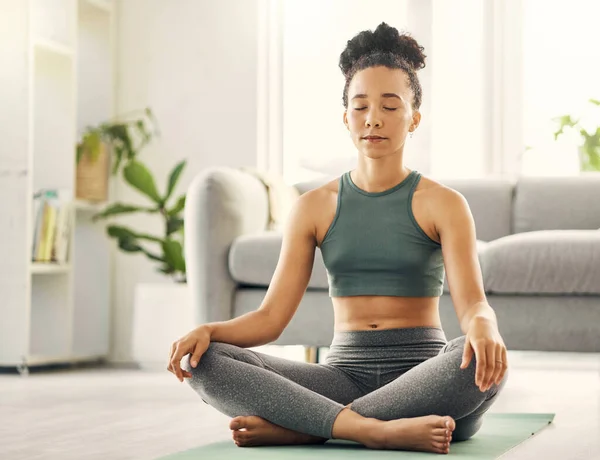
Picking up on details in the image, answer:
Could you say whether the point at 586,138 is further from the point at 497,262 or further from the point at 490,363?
the point at 490,363

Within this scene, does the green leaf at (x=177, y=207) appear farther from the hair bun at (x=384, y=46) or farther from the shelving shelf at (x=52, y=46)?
the hair bun at (x=384, y=46)

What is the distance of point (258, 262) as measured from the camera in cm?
287

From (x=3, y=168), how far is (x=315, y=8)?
5.20 ft

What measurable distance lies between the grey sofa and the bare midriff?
1.00 m

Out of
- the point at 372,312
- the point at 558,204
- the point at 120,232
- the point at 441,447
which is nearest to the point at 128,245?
the point at 120,232

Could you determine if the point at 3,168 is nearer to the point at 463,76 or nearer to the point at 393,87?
the point at 463,76

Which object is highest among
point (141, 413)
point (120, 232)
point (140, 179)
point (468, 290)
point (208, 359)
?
point (140, 179)

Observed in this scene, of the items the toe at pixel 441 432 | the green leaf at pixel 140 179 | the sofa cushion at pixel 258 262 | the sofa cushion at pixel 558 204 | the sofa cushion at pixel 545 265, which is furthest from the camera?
the green leaf at pixel 140 179

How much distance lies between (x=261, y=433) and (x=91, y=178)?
9.16ft

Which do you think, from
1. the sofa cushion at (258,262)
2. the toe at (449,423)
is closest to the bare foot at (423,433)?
the toe at (449,423)

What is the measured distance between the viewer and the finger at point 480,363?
137cm

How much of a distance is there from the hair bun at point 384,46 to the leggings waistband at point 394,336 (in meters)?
0.47

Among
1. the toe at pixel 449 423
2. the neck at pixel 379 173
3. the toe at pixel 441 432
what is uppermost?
the neck at pixel 379 173

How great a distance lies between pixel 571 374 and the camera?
3.71 meters
